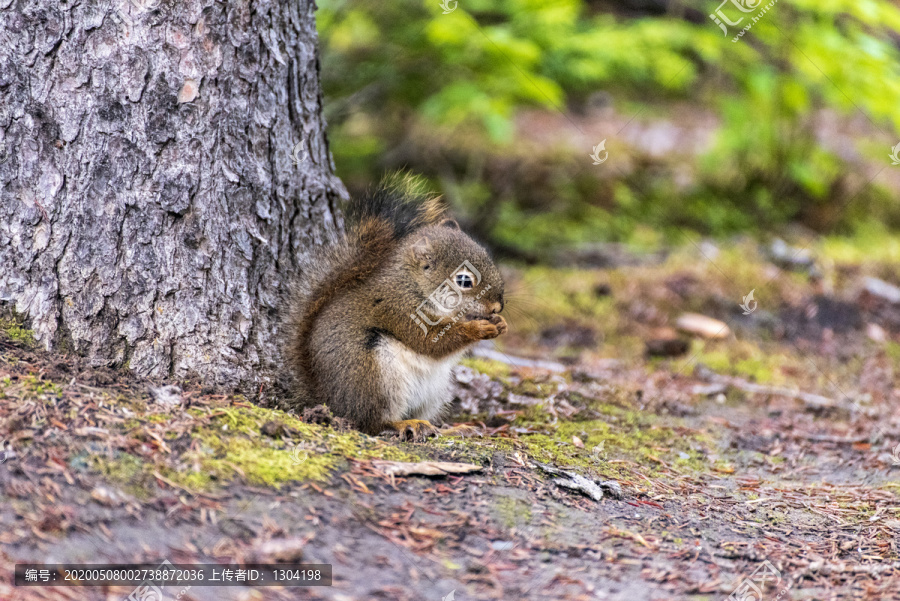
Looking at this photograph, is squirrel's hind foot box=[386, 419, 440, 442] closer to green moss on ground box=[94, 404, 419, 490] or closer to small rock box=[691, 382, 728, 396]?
green moss on ground box=[94, 404, 419, 490]

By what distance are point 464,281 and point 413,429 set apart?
76 cm

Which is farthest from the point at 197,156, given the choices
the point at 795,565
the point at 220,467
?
the point at 795,565

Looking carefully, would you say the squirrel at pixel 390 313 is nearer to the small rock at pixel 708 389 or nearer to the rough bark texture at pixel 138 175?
the rough bark texture at pixel 138 175

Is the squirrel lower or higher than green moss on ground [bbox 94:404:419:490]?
higher

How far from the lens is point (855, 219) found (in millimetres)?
8398

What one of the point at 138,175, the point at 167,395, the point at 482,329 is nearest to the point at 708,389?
the point at 482,329

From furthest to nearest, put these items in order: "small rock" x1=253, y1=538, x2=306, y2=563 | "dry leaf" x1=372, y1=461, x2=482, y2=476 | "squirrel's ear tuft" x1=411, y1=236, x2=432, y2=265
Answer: "squirrel's ear tuft" x1=411, y1=236, x2=432, y2=265 < "dry leaf" x1=372, y1=461, x2=482, y2=476 < "small rock" x1=253, y1=538, x2=306, y2=563

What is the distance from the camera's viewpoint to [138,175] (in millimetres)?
2814

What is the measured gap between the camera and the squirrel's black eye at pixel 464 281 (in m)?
3.50

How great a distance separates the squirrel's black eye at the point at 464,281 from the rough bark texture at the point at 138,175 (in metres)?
0.95

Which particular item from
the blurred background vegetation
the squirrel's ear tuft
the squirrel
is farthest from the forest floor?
the blurred background vegetation

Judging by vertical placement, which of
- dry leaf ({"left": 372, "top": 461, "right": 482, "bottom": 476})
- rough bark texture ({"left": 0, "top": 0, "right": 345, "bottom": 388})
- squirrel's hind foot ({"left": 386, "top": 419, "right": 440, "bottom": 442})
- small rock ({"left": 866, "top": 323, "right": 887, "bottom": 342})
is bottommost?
small rock ({"left": 866, "top": 323, "right": 887, "bottom": 342})

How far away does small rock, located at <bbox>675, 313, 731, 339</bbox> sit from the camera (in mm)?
5539

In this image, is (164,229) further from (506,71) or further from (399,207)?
(506,71)
